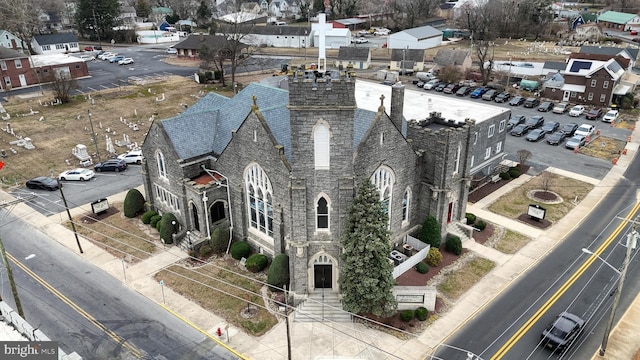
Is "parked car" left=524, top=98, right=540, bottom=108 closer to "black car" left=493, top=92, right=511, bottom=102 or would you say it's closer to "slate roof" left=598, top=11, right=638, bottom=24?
"black car" left=493, top=92, right=511, bottom=102

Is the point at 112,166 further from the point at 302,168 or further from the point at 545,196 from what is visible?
the point at 545,196

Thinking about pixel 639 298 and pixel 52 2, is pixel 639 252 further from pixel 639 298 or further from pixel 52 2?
pixel 52 2

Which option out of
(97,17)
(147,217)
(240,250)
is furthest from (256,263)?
(97,17)

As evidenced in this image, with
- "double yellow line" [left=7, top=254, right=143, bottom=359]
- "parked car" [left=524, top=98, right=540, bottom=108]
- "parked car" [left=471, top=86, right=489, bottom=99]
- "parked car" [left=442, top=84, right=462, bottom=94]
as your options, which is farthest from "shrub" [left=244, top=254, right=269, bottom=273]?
"parked car" [left=442, top=84, right=462, bottom=94]

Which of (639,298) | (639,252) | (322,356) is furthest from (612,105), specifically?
(322,356)

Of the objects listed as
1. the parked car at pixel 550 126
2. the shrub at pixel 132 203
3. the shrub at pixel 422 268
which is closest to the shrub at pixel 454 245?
the shrub at pixel 422 268

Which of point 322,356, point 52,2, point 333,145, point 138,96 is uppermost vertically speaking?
point 52,2

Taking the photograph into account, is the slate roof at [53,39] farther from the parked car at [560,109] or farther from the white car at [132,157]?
the parked car at [560,109]

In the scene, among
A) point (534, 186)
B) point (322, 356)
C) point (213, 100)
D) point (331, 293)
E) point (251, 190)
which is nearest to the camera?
point (322, 356)
